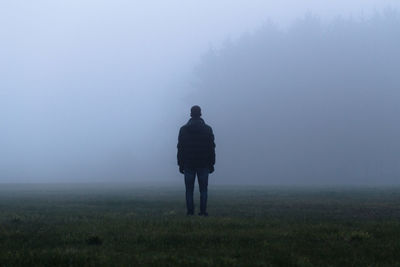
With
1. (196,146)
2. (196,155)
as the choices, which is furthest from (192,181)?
(196,146)

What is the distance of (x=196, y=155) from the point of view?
54.7 ft

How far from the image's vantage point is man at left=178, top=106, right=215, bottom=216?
54.8 feet

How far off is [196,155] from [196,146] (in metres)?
0.27

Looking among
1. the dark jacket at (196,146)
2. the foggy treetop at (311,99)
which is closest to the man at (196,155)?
the dark jacket at (196,146)

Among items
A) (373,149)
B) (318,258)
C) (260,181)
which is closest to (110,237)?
(318,258)

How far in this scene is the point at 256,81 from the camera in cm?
8094

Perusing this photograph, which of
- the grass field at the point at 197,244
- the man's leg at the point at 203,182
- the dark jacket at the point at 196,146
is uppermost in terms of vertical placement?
the dark jacket at the point at 196,146

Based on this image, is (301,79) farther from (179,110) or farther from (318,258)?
(318,258)

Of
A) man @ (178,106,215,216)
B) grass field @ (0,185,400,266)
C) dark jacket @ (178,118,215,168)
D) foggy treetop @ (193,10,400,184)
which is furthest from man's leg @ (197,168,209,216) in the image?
foggy treetop @ (193,10,400,184)

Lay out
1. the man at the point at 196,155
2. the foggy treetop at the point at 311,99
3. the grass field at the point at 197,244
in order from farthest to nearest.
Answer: the foggy treetop at the point at 311,99, the man at the point at 196,155, the grass field at the point at 197,244

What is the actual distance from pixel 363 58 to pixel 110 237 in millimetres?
71018

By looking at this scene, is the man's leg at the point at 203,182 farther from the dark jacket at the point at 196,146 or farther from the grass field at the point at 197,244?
the grass field at the point at 197,244

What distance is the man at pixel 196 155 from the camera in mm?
16703

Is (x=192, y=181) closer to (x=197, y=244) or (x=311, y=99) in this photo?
(x=197, y=244)
